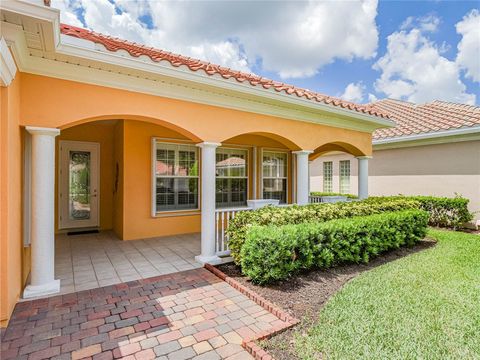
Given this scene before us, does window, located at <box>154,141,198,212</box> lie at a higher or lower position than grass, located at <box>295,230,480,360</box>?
higher

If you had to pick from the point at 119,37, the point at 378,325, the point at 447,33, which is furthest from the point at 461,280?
the point at 447,33

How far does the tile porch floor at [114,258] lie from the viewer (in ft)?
15.0

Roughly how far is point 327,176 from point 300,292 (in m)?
12.1

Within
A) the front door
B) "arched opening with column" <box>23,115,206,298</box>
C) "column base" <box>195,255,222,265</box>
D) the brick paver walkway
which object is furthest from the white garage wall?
the front door

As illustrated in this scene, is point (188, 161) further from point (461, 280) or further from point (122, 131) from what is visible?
point (461, 280)

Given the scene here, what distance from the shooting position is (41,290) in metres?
3.89

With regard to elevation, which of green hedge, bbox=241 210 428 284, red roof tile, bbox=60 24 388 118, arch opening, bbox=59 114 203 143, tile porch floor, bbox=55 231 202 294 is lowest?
tile porch floor, bbox=55 231 202 294

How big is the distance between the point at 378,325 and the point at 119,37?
901cm

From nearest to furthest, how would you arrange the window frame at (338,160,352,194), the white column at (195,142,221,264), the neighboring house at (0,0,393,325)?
1. the neighboring house at (0,0,393,325)
2. the white column at (195,142,221,264)
3. the window frame at (338,160,352,194)

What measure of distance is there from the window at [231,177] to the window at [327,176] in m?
7.54

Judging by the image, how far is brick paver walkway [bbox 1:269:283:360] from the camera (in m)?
2.73

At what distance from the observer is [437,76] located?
17.8 meters

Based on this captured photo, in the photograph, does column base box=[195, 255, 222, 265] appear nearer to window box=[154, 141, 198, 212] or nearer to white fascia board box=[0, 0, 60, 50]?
window box=[154, 141, 198, 212]

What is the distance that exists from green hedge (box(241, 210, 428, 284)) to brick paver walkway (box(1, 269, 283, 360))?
0.64 m
